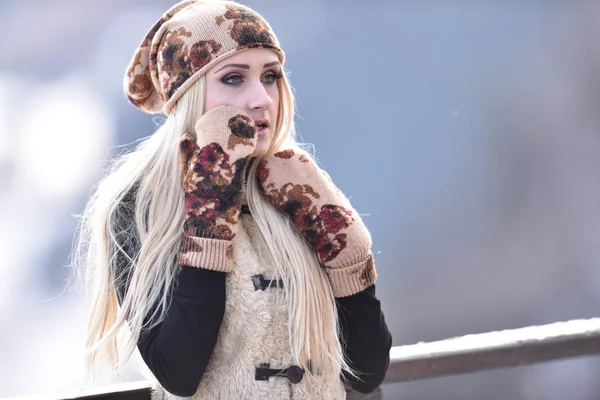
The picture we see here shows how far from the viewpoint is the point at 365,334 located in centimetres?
143

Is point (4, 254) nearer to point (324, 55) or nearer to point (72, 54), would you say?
point (72, 54)

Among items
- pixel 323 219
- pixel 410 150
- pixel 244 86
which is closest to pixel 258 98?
pixel 244 86

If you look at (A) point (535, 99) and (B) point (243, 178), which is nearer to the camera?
(B) point (243, 178)

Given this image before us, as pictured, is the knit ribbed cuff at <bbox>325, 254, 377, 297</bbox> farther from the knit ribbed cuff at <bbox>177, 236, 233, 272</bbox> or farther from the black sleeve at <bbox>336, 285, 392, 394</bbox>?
the knit ribbed cuff at <bbox>177, 236, 233, 272</bbox>

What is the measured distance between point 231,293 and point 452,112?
427cm

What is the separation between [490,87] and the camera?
18.0ft

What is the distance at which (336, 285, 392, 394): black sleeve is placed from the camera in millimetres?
1428

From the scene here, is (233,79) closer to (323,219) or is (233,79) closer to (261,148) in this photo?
(261,148)

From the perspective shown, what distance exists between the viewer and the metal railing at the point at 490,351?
1915 mm

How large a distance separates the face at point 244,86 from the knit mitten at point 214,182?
0.04 metres

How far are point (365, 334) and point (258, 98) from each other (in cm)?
52

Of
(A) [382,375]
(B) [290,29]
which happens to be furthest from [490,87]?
(A) [382,375]

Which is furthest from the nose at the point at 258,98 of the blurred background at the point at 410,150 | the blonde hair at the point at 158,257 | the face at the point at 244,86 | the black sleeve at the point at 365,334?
the blurred background at the point at 410,150

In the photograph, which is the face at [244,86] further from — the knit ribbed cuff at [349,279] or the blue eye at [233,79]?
the knit ribbed cuff at [349,279]
